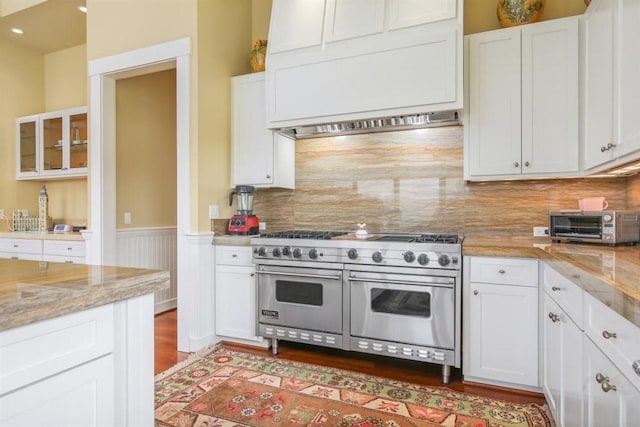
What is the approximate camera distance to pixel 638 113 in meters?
1.59

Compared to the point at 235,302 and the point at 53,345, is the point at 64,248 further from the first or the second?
the point at 53,345

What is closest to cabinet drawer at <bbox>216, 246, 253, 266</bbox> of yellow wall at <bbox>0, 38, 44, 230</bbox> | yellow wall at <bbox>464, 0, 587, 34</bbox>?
yellow wall at <bbox>464, 0, 587, 34</bbox>

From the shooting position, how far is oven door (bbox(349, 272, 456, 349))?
2.44 m

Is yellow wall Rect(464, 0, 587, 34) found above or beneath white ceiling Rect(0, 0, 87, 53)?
beneath

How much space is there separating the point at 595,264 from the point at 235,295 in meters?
2.52

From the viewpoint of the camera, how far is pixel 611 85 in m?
1.92

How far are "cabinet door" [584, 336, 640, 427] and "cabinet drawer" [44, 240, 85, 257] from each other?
4102 millimetres

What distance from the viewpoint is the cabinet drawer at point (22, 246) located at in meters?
3.98

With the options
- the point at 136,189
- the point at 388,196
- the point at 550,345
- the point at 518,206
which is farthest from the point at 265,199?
the point at 550,345

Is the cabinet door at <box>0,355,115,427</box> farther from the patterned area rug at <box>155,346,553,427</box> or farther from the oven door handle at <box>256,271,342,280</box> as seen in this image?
the oven door handle at <box>256,271,342,280</box>

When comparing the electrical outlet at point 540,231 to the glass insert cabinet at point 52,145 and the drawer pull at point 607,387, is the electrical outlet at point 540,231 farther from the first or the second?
the glass insert cabinet at point 52,145

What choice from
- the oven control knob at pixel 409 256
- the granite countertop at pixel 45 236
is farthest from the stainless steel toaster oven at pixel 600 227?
the granite countertop at pixel 45 236

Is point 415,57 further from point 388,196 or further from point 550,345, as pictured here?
point 550,345

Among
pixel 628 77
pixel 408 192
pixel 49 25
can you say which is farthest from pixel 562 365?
pixel 49 25
